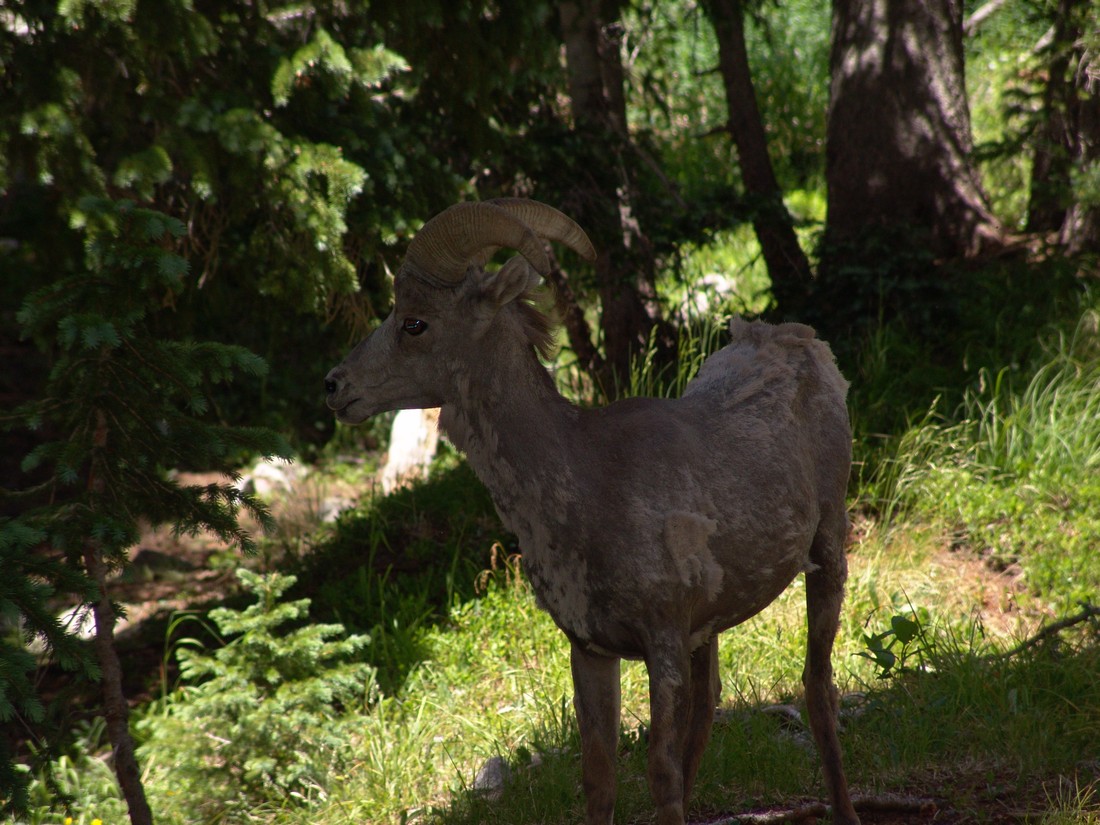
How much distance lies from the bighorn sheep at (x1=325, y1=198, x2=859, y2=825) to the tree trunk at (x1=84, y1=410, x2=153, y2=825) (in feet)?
5.37

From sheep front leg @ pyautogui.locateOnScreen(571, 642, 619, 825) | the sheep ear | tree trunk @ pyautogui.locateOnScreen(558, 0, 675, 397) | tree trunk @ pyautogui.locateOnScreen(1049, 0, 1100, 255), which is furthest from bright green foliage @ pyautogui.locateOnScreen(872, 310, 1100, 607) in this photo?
the sheep ear

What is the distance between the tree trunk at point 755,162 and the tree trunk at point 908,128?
38 cm

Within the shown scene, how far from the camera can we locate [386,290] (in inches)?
269

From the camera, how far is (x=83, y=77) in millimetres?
5785

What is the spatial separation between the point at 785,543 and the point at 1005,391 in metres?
4.92

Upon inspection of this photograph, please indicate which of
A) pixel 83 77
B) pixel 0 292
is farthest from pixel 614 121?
pixel 0 292

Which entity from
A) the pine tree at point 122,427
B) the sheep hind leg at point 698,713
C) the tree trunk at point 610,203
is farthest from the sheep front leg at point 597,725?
the tree trunk at point 610,203

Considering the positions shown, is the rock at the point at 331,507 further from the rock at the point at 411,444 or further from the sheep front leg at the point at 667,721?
the sheep front leg at the point at 667,721

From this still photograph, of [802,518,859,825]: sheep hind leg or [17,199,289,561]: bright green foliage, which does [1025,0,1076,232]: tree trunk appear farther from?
[17,199,289,561]: bright green foliage

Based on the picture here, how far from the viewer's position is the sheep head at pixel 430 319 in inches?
133

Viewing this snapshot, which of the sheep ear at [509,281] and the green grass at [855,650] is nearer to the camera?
the sheep ear at [509,281]

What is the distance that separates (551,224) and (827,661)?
197 cm

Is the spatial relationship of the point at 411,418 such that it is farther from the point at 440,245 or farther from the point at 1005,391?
the point at 440,245

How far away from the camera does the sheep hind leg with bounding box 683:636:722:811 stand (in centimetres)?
403
